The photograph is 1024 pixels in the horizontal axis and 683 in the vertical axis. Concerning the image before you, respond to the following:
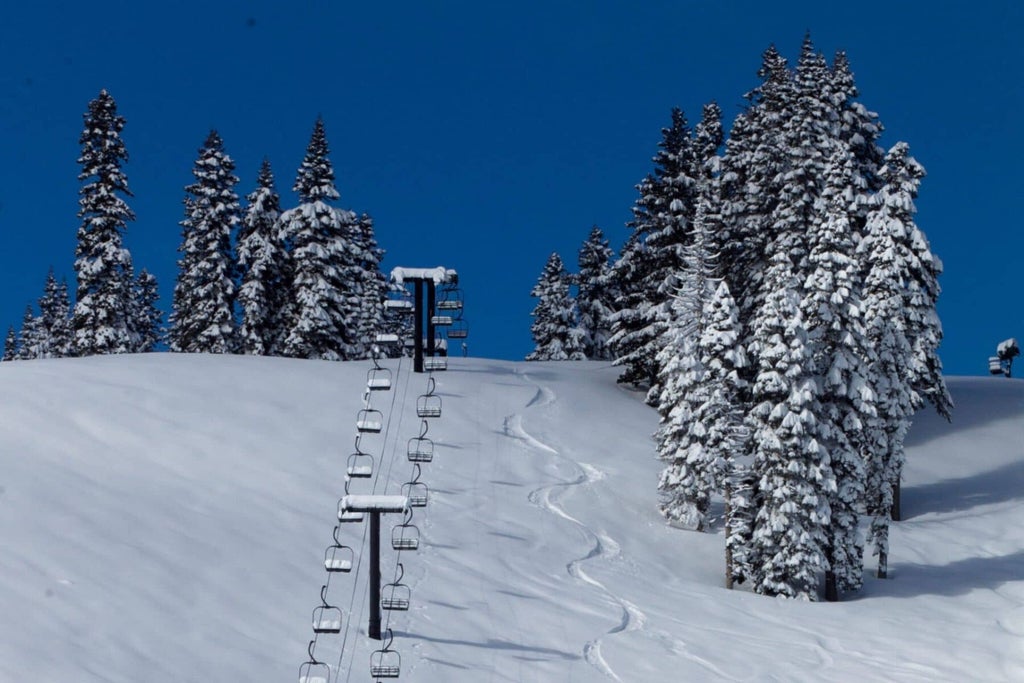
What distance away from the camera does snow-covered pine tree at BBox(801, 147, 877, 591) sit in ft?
101

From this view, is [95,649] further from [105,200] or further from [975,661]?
[105,200]

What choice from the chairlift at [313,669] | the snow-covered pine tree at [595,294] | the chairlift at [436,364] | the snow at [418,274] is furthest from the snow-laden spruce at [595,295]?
the chairlift at [313,669]

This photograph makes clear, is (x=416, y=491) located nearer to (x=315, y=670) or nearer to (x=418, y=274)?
(x=418, y=274)

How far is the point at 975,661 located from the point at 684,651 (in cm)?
764

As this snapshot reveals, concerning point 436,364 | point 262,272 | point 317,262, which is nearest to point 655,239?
point 436,364

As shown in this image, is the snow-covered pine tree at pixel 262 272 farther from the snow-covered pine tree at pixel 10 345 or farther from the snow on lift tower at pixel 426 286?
the snow-covered pine tree at pixel 10 345

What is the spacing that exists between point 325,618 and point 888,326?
2439 centimetres

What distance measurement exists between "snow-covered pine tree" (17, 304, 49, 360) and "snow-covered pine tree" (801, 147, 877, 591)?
6348cm

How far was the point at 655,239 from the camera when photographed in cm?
4966

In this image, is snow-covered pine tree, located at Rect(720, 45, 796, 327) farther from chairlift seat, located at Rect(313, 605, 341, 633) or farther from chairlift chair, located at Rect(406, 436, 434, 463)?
chairlift seat, located at Rect(313, 605, 341, 633)

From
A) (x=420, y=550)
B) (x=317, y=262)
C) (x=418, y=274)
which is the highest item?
(x=317, y=262)

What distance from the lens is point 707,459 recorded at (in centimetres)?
3288

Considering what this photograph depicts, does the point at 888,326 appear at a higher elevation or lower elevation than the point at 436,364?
higher

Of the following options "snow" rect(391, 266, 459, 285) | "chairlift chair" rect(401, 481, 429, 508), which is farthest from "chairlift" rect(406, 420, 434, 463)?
"snow" rect(391, 266, 459, 285)
